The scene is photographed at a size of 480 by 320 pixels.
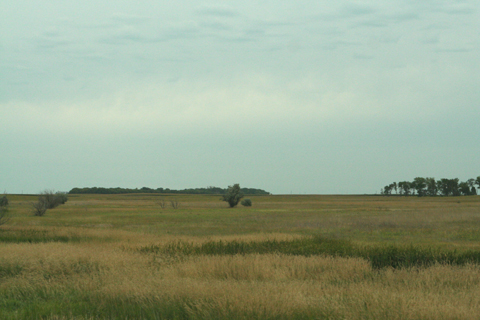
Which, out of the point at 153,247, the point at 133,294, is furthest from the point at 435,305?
the point at 153,247

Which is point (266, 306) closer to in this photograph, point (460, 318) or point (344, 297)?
point (344, 297)

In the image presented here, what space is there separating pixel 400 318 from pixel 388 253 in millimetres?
9612

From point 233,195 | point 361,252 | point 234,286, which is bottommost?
point 361,252

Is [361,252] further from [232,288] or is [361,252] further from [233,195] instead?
[233,195]

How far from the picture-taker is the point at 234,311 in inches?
332

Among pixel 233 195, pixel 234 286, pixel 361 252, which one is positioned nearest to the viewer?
pixel 234 286

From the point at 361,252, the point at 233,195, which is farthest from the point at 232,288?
the point at 233,195

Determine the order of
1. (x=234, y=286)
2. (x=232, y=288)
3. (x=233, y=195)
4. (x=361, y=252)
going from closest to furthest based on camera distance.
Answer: (x=232, y=288), (x=234, y=286), (x=361, y=252), (x=233, y=195)

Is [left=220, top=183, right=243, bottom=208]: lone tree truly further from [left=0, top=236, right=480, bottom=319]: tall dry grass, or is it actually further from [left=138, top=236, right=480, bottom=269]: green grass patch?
[left=0, top=236, right=480, bottom=319]: tall dry grass

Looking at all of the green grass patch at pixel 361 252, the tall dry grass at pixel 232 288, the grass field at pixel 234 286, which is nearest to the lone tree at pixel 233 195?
the green grass patch at pixel 361 252

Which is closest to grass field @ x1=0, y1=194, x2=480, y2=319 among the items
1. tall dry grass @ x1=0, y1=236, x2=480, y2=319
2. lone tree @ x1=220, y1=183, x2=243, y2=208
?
tall dry grass @ x1=0, y1=236, x2=480, y2=319

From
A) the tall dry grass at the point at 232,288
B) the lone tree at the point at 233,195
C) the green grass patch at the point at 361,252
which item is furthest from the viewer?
the lone tree at the point at 233,195

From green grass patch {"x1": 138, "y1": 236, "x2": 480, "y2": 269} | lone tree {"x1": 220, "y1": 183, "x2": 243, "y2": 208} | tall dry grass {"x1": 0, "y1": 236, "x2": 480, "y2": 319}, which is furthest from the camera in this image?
lone tree {"x1": 220, "y1": 183, "x2": 243, "y2": 208}

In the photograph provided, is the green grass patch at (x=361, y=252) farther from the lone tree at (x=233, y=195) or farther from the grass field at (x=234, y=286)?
the lone tree at (x=233, y=195)
